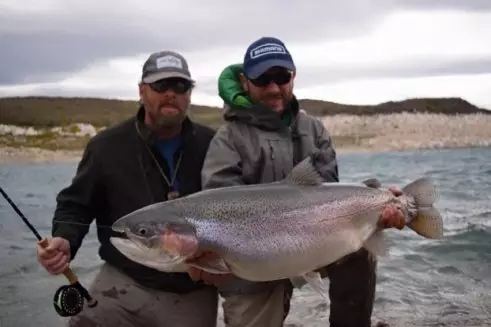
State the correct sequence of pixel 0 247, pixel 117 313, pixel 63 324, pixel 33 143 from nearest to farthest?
pixel 117 313 → pixel 63 324 → pixel 0 247 → pixel 33 143

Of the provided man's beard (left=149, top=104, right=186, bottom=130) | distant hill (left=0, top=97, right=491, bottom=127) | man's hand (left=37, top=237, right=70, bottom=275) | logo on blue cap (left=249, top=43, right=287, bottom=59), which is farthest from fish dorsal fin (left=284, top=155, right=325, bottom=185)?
distant hill (left=0, top=97, right=491, bottom=127)

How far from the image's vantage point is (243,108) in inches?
211

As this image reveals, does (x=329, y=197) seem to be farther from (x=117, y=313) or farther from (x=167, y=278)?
(x=117, y=313)

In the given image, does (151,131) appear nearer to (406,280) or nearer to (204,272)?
(204,272)

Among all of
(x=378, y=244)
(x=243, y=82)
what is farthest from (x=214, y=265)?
(x=243, y=82)

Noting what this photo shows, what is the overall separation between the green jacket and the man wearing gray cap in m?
0.37

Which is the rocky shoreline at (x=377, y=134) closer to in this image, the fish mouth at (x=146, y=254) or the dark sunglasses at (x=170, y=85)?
the dark sunglasses at (x=170, y=85)

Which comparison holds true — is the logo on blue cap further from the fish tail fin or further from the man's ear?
the fish tail fin

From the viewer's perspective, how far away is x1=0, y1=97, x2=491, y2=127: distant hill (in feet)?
269

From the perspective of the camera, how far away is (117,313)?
5.39 metres

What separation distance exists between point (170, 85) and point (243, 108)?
58cm

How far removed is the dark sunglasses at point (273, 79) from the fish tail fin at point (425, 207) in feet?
3.92

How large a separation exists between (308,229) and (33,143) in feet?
207

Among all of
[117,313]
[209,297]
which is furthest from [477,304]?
[117,313]
